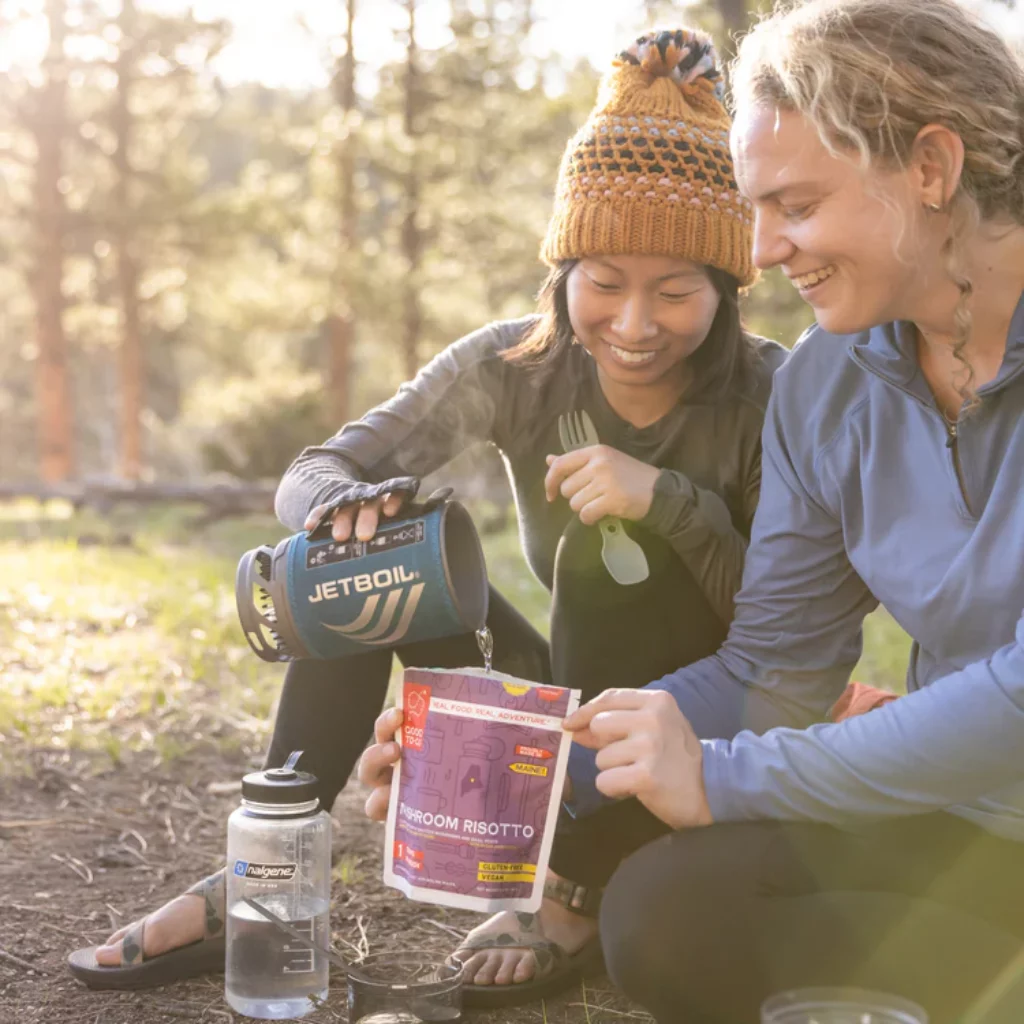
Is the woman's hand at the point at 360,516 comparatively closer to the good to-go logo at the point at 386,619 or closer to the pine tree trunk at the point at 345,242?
the good to-go logo at the point at 386,619

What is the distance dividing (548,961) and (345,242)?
15116mm

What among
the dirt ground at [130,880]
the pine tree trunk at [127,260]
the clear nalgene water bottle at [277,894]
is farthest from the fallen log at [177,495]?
the clear nalgene water bottle at [277,894]

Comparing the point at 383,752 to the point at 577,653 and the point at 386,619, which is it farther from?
the point at 577,653

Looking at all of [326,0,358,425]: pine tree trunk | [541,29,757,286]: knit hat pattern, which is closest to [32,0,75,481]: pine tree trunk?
[326,0,358,425]: pine tree trunk

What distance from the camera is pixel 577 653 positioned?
2582mm

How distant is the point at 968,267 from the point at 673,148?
0.87m

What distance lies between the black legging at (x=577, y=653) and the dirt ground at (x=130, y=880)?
1.30 feet

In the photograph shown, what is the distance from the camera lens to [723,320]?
2633mm

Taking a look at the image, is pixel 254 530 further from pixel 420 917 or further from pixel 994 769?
pixel 994 769

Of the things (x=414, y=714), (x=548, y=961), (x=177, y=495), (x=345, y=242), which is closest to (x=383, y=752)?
(x=414, y=714)

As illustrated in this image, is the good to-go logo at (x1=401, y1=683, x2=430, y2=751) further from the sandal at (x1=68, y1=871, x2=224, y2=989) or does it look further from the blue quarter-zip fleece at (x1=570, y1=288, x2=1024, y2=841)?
the sandal at (x1=68, y1=871, x2=224, y2=989)

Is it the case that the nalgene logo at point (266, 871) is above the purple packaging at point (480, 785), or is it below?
below

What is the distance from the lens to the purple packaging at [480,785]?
6.32 ft

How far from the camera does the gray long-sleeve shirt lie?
2.56 m
